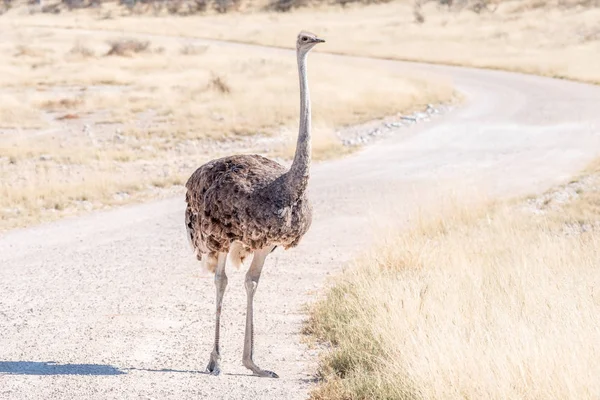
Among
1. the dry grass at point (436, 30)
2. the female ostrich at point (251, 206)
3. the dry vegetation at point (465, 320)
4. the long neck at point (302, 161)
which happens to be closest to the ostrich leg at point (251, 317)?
the female ostrich at point (251, 206)

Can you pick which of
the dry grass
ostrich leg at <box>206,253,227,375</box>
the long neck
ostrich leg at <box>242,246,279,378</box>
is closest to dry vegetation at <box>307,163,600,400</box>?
ostrich leg at <box>242,246,279,378</box>

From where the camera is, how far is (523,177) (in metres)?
17.5

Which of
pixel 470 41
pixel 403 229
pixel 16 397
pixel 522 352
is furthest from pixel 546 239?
pixel 470 41

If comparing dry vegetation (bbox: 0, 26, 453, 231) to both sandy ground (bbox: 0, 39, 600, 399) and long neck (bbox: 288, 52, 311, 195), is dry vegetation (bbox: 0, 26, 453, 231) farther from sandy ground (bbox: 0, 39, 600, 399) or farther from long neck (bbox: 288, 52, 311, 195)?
long neck (bbox: 288, 52, 311, 195)

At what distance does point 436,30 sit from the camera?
192 feet

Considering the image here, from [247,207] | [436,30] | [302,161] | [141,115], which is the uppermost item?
[302,161]

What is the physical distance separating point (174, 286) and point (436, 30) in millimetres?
51235

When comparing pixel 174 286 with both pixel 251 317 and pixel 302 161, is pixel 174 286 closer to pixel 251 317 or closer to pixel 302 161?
pixel 251 317

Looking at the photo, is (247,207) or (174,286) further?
(174,286)

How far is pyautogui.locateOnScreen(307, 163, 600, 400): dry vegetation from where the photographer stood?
17.9ft

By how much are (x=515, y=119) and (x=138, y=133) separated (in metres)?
10.7

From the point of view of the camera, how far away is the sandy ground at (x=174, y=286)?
6.70 m

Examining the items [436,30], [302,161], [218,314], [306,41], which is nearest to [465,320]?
[302,161]

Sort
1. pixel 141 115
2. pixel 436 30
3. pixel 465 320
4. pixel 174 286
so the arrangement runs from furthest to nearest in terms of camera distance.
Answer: pixel 436 30 → pixel 141 115 → pixel 174 286 → pixel 465 320
